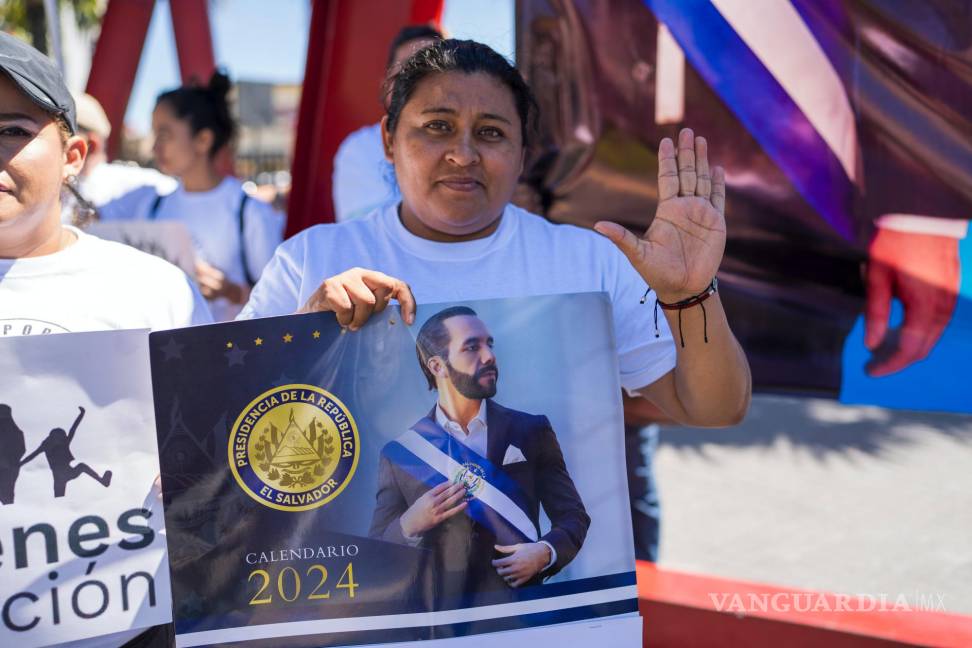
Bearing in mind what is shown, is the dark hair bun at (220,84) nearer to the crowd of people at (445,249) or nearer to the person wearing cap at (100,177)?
the person wearing cap at (100,177)

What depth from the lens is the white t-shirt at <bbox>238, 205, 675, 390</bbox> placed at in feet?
5.34

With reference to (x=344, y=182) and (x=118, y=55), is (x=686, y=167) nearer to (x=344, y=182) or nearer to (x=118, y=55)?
(x=344, y=182)

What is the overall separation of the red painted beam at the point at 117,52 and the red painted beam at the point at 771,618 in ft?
18.7

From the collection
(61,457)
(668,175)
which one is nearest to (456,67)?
(668,175)

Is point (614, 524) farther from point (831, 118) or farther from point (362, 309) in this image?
point (831, 118)

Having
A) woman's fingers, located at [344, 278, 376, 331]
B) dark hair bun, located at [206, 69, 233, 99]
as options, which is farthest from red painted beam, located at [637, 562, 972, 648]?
dark hair bun, located at [206, 69, 233, 99]

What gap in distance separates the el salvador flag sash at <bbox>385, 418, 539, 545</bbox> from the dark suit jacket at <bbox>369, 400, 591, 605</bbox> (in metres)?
0.01

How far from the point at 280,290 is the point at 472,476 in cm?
53

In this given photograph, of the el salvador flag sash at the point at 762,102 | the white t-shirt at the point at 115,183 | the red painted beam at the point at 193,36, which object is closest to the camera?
the el salvador flag sash at the point at 762,102

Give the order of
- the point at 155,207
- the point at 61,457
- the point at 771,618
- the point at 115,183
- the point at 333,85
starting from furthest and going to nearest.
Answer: the point at 333,85 < the point at 115,183 < the point at 155,207 < the point at 771,618 < the point at 61,457

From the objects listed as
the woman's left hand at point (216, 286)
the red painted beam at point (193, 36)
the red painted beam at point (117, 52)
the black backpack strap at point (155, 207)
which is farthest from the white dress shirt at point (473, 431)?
the red painted beam at point (193, 36)

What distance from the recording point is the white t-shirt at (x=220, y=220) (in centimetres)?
339

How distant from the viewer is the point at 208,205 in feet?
11.6

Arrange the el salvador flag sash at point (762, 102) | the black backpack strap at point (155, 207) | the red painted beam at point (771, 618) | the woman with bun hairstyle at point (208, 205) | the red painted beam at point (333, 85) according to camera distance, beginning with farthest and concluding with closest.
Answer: the red painted beam at point (333, 85) → the black backpack strap at point (155, 207) → the woman with bun hairstyle at point (208, 205) → the el salvador flag sash at point (762, 102) → the red painted beam at point (771, 618)
